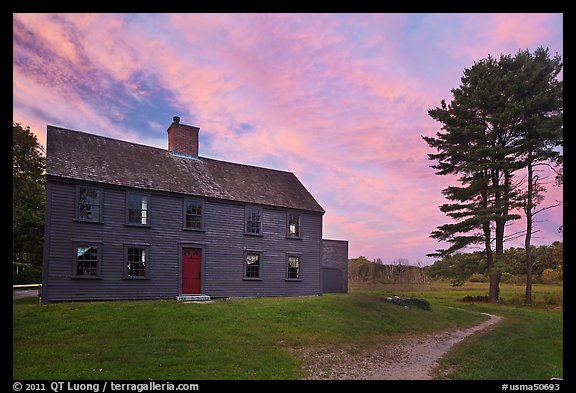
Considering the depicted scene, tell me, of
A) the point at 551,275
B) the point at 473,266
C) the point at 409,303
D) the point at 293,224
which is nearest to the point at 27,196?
the point at 293,224

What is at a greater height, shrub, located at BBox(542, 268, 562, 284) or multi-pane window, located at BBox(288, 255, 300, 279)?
multi-pane window, located at BBox(288, 255, 300, 279)

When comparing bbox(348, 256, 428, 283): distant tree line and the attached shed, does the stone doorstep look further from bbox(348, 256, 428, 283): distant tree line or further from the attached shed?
bbox(348, 256, 428, 283): distant tree line

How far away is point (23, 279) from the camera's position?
36438 mm

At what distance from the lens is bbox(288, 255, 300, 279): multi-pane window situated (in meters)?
27.5

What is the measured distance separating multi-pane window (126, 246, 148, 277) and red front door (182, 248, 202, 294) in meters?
2.27

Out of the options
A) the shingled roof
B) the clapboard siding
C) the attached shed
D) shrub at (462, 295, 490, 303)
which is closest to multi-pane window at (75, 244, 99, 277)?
the clapboard siding

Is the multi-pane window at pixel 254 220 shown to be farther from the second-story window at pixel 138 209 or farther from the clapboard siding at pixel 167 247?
the second-story window at pixel 138 209

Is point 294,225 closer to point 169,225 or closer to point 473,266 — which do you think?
point 169,225

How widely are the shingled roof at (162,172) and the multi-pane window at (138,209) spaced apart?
24.9 inches

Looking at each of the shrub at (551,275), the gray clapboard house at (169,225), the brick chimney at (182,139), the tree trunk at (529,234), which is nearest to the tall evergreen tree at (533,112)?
the tree trunk at (529,234)

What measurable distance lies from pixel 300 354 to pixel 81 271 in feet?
44.0
